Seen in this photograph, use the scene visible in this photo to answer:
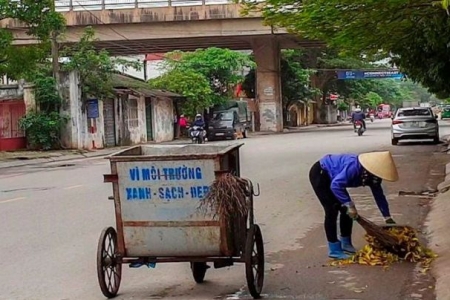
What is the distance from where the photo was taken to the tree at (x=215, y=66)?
48594mm

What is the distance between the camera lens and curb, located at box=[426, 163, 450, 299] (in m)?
7.04

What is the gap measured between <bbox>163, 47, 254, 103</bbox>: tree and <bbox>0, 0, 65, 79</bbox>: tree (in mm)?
21011

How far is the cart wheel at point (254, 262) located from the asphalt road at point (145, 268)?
0.20 metres

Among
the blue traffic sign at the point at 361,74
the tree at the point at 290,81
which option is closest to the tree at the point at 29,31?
the tree at the point at 290,81

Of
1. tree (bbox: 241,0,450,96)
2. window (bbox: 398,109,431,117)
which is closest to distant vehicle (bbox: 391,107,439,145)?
window (bbox: 398,109,431,117)

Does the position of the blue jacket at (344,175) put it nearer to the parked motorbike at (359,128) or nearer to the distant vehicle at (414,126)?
the distant vehicle at (414,126)

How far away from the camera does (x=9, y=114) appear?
34469 mm

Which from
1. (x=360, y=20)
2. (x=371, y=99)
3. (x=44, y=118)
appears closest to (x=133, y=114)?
(x=44, y=118)

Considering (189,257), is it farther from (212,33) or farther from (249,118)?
(249,118)

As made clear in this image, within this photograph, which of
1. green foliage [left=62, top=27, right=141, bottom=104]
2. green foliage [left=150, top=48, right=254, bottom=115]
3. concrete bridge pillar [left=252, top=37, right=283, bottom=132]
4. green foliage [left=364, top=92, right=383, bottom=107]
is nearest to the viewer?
green foliage [left=62, top=27, right=141, bottom=104]

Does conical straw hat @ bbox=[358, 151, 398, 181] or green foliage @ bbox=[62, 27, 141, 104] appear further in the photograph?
green foliage @ bbox=[62, 27, 141, 104]

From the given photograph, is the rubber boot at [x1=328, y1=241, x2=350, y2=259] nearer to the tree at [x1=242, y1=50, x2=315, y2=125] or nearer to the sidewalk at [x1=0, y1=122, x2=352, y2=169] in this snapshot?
the sidewalk at [x1=0, y1=122, x2=352, y2=169]

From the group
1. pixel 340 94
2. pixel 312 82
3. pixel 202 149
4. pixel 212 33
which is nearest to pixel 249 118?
pixel 212 33

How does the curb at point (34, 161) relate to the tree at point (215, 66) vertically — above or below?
below
